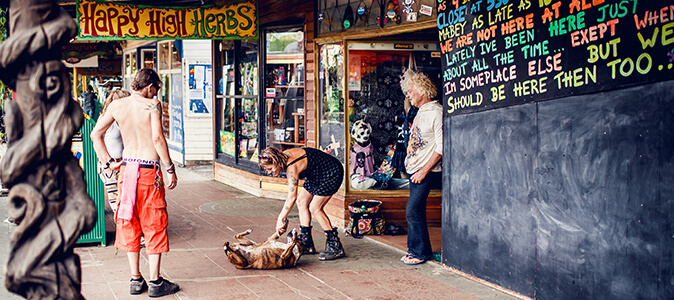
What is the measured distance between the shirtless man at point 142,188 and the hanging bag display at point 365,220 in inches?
108

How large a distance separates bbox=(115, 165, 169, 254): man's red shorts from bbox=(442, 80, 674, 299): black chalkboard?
2577mm

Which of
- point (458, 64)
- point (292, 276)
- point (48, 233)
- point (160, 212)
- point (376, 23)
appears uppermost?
point (376, 23)

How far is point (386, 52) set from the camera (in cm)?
832

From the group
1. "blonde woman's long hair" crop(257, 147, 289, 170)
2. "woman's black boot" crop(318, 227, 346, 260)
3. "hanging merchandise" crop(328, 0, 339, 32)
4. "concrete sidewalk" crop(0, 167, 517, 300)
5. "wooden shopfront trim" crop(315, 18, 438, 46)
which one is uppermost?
"hanging merchandise" crop(328, 0, 339, 32)

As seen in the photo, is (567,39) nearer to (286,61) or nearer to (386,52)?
(386,52)

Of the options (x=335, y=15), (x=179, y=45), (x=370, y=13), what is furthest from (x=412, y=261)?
(x=179, y=45)

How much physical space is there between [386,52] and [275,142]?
3.02 meters

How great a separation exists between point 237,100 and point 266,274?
5.78 meters

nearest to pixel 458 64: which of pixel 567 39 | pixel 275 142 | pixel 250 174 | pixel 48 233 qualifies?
pixel 567 39

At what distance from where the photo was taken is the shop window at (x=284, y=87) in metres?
10.0

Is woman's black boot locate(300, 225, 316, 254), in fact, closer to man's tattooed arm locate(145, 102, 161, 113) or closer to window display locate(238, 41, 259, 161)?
man's tattooed arm locate(145, 102, 161, 113)

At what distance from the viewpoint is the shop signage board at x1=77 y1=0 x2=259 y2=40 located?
29.2 feet

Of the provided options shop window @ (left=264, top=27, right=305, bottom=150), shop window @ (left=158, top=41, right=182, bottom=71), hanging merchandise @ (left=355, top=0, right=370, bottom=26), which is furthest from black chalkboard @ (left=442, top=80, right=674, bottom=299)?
shop window @ (left=158, top=41, right=182, bottom=71)

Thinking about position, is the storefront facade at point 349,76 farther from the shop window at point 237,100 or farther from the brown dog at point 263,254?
the brown dog at point 263,254
